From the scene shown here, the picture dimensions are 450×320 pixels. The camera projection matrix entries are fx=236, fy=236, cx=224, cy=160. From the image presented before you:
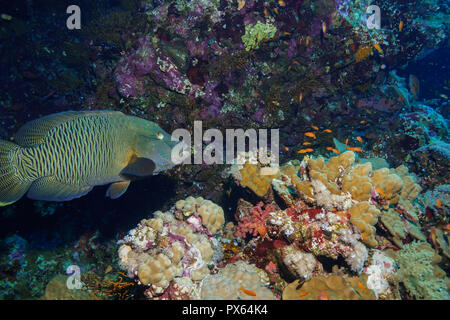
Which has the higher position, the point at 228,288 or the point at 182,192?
the point at 182,192

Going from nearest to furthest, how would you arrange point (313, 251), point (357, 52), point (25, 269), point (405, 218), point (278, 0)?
point (313, 251) < point (405, 218) < point (25, 269) < point (278, 0) < point (357, 52)

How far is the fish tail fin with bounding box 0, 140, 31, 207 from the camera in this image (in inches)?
109

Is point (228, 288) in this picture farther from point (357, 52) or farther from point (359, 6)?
point (359, 6)

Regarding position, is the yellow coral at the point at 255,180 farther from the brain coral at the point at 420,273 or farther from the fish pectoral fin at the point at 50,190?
the fish pectoral fin at the point at 50,190

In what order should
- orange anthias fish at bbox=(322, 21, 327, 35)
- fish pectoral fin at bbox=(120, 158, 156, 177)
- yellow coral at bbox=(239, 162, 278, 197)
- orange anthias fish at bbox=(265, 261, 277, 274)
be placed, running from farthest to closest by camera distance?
orange anthias fish at bbox=(322, 21, 327, 35) < yellow coral at bbox=(239, 162, 278, 197) < orange anthias fish at bbox=(265, 261, 277, 274) < fish pectoral fin at bbox=(120, 158, 156, 177)

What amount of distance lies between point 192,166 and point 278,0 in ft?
16.9

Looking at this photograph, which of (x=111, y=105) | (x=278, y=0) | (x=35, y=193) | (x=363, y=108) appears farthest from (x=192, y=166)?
(x=363, y=108)

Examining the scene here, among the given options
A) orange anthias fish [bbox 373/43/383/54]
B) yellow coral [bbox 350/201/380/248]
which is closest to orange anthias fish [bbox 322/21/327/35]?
orange anthias fish [bbox 373/43/383/54]

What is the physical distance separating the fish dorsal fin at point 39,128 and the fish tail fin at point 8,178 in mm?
124

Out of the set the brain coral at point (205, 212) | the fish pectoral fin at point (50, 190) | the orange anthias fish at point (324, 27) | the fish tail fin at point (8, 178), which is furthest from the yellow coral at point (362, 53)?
the fish tail fin at point (8, 178)

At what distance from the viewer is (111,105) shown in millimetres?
5719

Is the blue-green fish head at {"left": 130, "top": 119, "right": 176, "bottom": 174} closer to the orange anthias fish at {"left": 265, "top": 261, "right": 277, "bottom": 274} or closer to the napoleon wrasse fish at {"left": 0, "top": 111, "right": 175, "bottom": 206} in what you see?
the napoleon wrasse fish at {"left": 0, "top": 111, "right": 175, "bottom": 206}

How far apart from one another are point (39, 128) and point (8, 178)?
0.68m

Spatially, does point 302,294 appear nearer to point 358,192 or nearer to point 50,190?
point 358,192
